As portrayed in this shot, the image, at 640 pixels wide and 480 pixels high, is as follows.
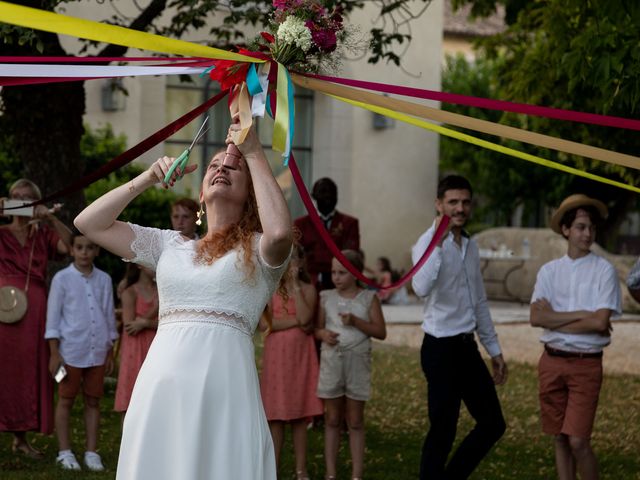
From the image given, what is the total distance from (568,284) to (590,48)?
163cm

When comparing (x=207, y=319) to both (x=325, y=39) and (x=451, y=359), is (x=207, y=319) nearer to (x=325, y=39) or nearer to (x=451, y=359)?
(x=325, y=39)

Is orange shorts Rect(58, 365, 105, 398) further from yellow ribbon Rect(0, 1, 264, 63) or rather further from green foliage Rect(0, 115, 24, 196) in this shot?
green foliage Rect(0, 115, 24, 196)

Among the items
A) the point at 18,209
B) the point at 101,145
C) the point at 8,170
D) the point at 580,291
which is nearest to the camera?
the point at 580,291

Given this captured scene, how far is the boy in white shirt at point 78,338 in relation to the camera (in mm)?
7457

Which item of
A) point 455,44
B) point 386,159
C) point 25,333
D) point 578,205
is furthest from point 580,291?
point 455,44

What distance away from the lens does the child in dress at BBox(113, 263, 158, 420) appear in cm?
737

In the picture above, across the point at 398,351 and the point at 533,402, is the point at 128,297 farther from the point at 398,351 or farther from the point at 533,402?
the point at 398,351

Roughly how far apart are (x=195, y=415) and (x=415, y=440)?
5.38m

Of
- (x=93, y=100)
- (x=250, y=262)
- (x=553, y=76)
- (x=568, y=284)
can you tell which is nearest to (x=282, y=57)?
(x=250, y=262)

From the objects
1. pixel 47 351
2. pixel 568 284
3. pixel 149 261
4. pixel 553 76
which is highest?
pixel 553 76

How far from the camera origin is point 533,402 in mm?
10922

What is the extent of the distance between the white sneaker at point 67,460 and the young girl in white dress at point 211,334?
3625mm

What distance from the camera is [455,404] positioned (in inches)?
249

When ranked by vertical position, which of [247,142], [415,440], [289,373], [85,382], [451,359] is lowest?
[415,440]
